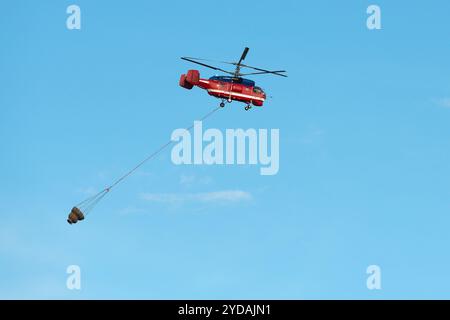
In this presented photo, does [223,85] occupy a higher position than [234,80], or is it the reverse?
[234,80]
